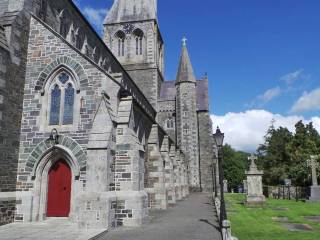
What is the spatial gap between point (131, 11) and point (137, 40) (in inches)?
175

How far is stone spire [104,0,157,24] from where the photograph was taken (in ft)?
136

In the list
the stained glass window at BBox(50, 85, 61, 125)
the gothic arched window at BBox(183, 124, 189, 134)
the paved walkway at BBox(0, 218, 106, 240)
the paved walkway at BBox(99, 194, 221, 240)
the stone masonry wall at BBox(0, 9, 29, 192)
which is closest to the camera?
the paved walkway at BBox(0, 218, 106, 240)

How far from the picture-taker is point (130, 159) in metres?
12.3

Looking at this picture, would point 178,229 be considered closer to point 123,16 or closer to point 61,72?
point 61,72

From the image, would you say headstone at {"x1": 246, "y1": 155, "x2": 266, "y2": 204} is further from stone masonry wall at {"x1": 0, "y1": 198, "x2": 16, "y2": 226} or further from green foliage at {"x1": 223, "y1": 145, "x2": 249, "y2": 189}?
green foliage at {"x1": 223, "y1": 145, "x2": 249, "y2": 189}

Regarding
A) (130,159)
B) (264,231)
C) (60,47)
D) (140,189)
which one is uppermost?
(60,47)

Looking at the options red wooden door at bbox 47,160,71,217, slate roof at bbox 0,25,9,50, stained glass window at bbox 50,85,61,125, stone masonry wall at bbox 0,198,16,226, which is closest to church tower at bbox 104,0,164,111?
stained glass window at bbox 50,85,61,125

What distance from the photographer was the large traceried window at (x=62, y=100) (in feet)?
42.7

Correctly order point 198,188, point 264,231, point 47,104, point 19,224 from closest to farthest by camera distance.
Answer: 1. point 264,231
2. point 19,224
3. point 47,104
4. point 198,188

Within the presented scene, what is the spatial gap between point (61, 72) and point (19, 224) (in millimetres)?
6365

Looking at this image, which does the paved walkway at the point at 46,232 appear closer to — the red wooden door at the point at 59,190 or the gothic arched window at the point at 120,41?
the red wooden door at the point at 59,190

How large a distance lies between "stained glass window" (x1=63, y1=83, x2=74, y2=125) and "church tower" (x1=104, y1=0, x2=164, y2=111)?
85.9 ft

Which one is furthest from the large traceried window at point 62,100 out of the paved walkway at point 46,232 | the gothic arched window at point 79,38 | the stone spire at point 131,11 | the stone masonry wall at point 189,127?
the stone spire at point 131,11

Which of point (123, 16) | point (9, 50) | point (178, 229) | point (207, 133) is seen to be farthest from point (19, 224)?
point (123, 16)
